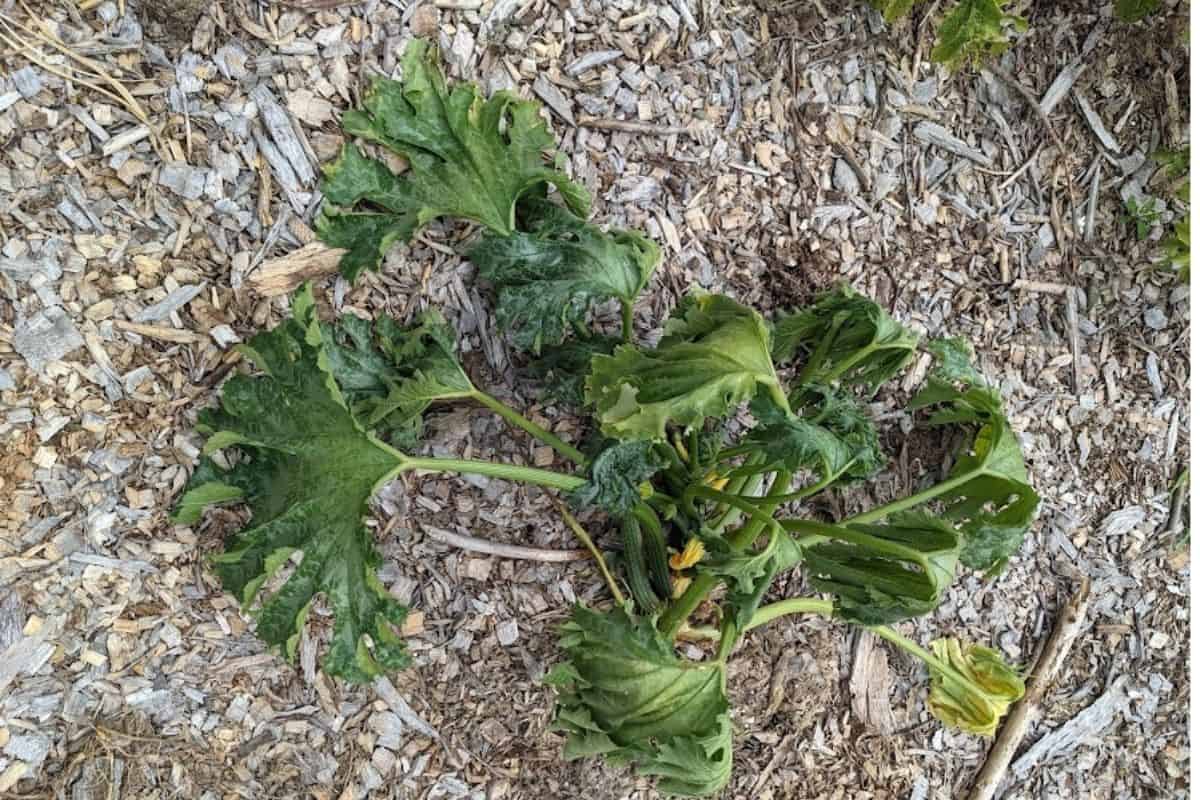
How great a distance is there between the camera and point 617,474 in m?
1.61

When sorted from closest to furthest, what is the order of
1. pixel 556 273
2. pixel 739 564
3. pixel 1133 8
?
1. pixel 739 564
2. pixel 556 273
3. pixel 1133 8

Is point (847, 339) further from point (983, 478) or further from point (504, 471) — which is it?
point (504, 471)

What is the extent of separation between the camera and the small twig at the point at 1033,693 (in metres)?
2.18

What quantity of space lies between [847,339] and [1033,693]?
3.00 ft

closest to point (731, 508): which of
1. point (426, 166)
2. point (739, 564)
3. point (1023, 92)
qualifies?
point (739, 564)

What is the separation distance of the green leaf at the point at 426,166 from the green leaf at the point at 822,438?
1.67 feet

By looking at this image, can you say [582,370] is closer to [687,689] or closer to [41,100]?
[687,689]

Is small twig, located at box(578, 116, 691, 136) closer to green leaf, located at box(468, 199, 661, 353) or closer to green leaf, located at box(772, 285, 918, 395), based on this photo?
green leaf, located at box(468, 199, 661, 353)

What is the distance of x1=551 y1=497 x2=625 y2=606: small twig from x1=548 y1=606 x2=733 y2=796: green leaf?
0.26 metres

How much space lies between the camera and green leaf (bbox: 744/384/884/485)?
1450 millimetres

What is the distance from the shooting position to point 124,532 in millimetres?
1673

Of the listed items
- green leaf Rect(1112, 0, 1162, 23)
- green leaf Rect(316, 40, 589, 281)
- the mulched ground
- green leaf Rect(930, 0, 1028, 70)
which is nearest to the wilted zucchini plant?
green leaf Rect(316, 40, 589, 281)

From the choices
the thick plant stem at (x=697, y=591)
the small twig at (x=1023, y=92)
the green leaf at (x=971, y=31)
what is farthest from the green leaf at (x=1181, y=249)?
the thick plant stem at (x=697, y=591)

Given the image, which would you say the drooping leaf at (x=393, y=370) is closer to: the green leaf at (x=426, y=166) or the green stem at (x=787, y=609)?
the green leaf at (x=426, y=166)
